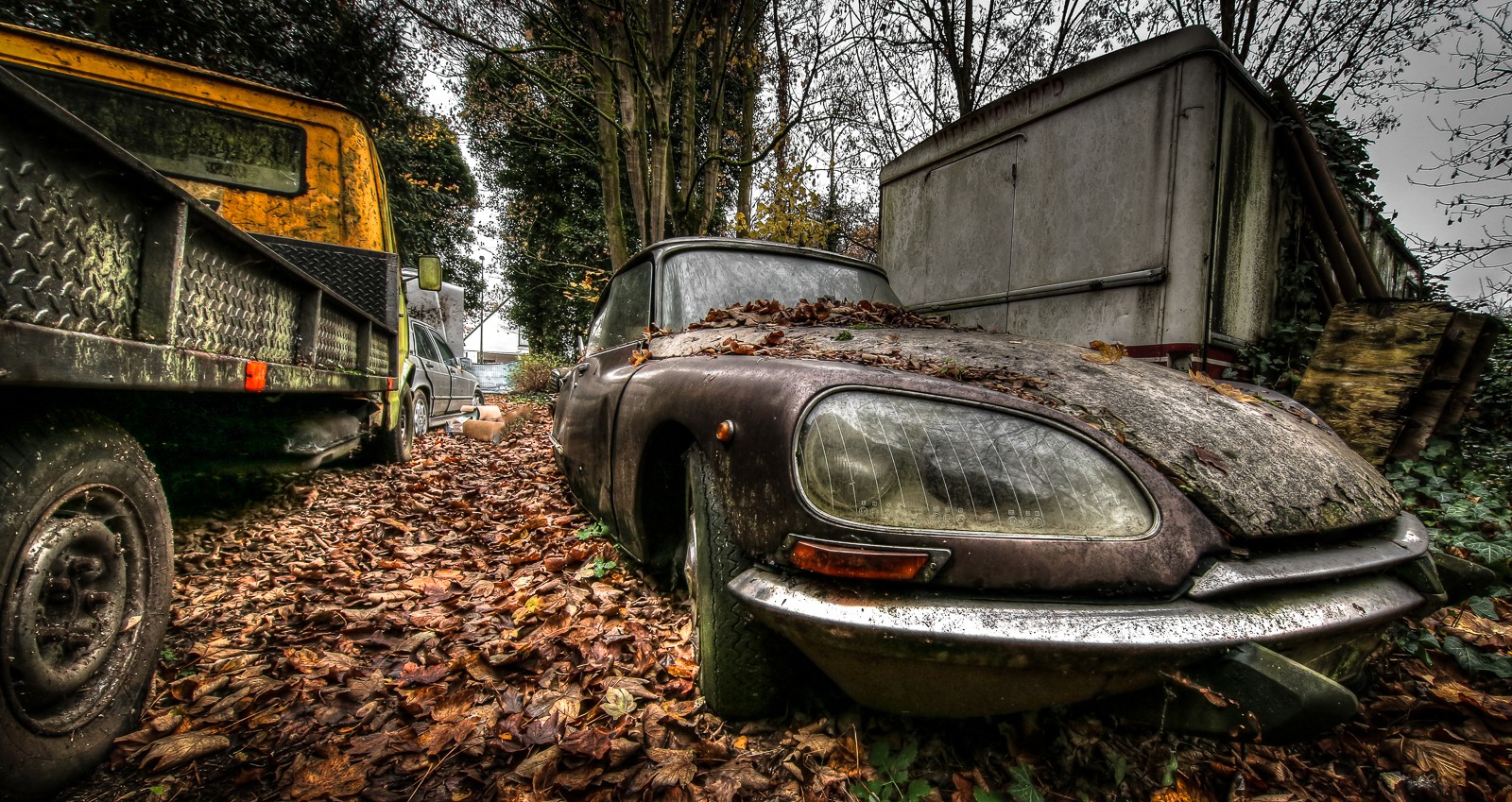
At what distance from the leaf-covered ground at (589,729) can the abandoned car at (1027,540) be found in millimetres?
223

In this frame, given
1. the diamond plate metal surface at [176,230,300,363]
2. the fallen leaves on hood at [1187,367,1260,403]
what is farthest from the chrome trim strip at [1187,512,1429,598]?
the diamond plate metal surface at [176,230,300,363]

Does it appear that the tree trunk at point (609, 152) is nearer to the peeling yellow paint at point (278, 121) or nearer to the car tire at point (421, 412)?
the car tire at point (421, 412)

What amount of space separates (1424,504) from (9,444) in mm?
4834

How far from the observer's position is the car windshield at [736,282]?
2.51 meters

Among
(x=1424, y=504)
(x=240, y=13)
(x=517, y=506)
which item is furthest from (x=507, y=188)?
(x=1424, y=504)

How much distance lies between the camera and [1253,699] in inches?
37.6

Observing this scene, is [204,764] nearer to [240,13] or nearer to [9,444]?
[9,444]

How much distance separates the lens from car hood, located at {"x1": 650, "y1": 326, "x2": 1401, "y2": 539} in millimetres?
1233

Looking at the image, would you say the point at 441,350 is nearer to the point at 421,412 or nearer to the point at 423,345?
the point at 423,345

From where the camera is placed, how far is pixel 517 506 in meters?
3.82

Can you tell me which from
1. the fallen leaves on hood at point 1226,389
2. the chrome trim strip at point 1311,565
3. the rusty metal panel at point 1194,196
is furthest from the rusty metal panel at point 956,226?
the chrome trim strip at point 1311,565

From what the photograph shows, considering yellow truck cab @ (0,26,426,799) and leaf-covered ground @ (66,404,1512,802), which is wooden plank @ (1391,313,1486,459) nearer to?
leaf-covered ground @ (66,404,1512,802)

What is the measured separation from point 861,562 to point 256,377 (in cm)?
214

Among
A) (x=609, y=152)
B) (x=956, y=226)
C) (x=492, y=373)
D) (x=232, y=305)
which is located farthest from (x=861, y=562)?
(x=492, y=373)
